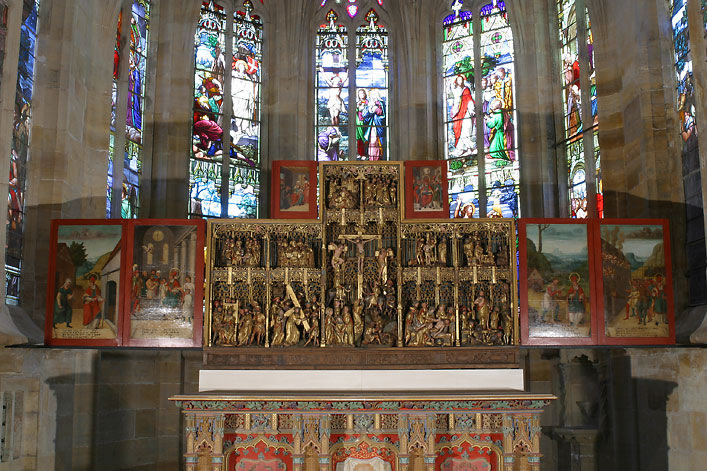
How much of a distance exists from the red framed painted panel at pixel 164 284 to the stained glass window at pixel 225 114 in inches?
189

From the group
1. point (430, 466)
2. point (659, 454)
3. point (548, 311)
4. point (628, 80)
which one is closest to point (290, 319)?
point (430, 466)

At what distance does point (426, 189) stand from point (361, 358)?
2604mm

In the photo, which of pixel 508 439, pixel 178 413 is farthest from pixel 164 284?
pixel 508 439

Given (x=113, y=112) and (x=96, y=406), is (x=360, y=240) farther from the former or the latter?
(x=113, y=112)

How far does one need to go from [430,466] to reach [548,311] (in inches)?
116

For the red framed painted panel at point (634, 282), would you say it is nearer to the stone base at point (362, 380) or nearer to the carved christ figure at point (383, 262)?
the stone base at point (362, 380)

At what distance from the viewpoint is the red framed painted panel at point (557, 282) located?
12.4 metres

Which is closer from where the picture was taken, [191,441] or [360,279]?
[191,441]

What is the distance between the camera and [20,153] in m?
13.2

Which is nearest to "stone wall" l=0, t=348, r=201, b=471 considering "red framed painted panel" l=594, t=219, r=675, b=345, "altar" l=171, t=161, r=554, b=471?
"altar" l=171, t=161, r=554, b=471

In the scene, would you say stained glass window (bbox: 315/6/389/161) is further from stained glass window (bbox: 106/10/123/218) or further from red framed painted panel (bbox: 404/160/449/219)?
red framed painted panel (bbox: 404/160/449/219)

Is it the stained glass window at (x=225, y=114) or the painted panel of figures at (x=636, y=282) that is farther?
the stained glass window at (x=225, y=114)

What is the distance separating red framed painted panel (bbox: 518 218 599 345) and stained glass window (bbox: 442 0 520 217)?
505 cm

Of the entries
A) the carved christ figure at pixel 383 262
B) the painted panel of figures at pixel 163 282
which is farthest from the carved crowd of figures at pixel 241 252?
the carved christ figure at pixel 383 262
